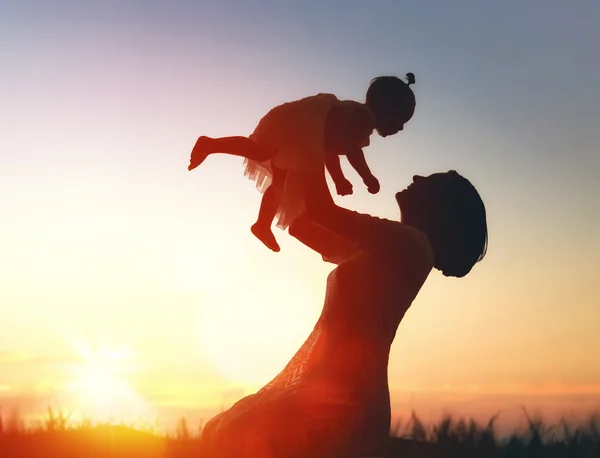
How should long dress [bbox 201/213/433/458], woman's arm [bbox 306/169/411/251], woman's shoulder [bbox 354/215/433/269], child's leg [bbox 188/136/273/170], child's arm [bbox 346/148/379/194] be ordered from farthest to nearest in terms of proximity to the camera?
child's arm [bbox 346/148/379/194] → child's leg [bbox 188/136/273/170] → woman's shoulder [bbox 354/215/433/269] → woman's arm [bbox 306/169/411/251] → long dress [bbox 201/213/433/458]

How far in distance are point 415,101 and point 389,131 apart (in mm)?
297

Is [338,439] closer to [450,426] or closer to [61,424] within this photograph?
[450,426]

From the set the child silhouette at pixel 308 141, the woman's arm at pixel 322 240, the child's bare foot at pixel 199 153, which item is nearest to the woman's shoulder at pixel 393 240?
the woman's arm at pixel 322 240

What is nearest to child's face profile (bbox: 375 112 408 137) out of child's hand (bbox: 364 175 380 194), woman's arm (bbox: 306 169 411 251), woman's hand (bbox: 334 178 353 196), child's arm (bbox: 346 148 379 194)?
child's arm (bbox: 346 148 379 194)

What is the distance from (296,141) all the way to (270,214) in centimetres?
65

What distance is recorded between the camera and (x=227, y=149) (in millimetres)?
6117

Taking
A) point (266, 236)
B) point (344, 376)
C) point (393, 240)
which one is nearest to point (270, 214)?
point (266, 236)

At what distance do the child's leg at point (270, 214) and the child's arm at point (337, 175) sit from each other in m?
0.44

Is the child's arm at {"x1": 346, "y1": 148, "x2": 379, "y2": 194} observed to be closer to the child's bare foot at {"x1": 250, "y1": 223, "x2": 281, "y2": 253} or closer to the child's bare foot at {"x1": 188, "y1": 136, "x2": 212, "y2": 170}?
the child's bare foot at {"x1": 250, "y1": 223, "x2": 281, "y2": 253}

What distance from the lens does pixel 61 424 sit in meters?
8.17

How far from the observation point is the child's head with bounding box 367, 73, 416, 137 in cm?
604

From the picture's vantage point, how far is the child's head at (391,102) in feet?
19.8

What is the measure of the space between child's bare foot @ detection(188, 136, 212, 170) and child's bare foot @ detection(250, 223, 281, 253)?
2.12 ft

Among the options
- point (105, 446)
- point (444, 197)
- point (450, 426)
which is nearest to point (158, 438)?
point (105, 446)
